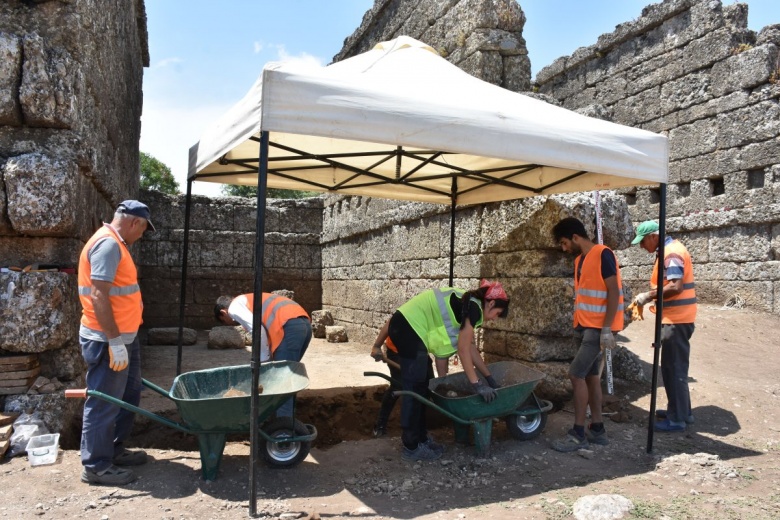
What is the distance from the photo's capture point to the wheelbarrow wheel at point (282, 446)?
367 cm

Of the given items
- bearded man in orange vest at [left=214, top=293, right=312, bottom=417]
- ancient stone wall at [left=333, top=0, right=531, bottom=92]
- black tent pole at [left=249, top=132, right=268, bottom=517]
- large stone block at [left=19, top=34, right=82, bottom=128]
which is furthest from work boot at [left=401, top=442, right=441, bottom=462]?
ancient stone wall at [left=333, top=0, right=531, bottom=92]

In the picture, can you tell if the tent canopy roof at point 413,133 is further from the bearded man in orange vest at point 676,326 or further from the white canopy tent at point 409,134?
the bearded man in orange vest at point 676,326

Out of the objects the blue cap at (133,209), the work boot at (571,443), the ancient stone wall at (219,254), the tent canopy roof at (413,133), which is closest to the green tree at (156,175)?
the ancient stone wall at (219,254)

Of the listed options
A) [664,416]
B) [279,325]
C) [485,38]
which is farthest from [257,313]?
[485,38]

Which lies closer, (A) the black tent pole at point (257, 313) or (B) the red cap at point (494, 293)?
(A) the black tent pole at point (257, 313)

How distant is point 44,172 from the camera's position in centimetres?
376

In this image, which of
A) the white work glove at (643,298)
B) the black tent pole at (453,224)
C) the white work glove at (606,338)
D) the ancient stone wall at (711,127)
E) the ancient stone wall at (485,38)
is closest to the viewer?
the white work glove at (606,338)

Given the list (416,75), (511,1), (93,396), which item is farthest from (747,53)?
Result: (93,396)

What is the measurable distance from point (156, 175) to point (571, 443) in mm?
24516

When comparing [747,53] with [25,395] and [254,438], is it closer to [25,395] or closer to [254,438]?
[254,438]

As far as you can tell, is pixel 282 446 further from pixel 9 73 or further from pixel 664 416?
pixel 664 416

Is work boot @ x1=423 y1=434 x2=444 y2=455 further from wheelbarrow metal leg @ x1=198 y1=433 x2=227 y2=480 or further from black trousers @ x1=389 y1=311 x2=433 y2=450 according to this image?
wheelbarrow metal leg @ x1=198 y1=433 x2=227 y2=480

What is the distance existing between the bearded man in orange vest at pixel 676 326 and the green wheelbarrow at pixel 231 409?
2865mm

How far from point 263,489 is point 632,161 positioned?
313cm
